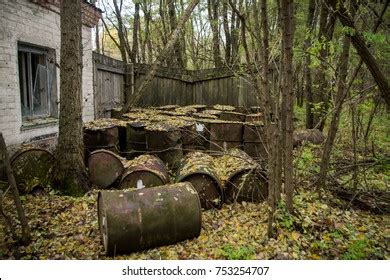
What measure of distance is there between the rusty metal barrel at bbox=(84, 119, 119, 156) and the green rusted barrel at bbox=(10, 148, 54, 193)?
0.91 metres

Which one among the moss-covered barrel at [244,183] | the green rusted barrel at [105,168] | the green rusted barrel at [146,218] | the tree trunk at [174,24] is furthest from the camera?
the tree trunk at [174,24]

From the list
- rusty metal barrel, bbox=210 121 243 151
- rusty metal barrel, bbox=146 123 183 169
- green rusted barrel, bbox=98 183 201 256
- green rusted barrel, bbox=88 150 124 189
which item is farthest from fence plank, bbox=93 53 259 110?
green rusted barrel, bbox=98 183 201 256

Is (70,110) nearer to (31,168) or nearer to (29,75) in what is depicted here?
(31,168)

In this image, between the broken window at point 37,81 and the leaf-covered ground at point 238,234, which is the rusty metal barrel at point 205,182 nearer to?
the leaf-covered ground at point 238,234

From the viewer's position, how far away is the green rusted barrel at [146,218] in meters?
3.16

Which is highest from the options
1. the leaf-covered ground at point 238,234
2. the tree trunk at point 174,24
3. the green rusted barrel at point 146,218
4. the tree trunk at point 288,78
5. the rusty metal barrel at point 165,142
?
the tree trunk at point 174,24

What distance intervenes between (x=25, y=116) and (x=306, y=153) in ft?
17.5

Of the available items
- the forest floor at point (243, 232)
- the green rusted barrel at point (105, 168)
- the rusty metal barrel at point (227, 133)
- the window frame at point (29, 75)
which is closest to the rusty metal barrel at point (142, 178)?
the green rusted barrel at point (105, 168)

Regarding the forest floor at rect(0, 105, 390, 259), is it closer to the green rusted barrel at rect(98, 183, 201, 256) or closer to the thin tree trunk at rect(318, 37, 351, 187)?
the green rusted barrel at rect(98, 183, 201, 256)

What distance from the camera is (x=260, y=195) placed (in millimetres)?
4516

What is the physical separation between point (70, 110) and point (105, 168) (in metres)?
0.99

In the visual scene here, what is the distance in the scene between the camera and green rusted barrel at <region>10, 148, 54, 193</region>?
457 centimetres

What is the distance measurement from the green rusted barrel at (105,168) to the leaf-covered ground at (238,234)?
1.27 ft

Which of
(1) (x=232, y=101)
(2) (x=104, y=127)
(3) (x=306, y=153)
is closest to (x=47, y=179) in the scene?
(2) (x=104, y=127)
